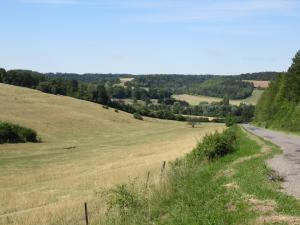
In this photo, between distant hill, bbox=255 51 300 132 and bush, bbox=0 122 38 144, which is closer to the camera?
distant hill, bbox=255 51 300 132

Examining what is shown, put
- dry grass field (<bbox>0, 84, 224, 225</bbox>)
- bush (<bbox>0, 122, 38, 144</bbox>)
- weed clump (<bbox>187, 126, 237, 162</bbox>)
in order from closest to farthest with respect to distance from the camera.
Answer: dry grass field (<bbox>0, 84, 224, 225</bbox>) < weed clump (<bbox>187, 126, 237, 162</bbox>) < bush (<bbox>0, 122, 38, 144</bbox>)

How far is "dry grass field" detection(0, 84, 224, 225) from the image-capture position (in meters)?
22.6

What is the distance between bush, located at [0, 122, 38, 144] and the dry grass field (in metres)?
2.81

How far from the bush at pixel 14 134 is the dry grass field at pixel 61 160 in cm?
281

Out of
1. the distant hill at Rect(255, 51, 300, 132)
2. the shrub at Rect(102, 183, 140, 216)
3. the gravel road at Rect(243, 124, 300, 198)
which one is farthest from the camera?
the distant hill at Rect(255, 51, 300, 132)

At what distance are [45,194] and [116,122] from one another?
8812cm

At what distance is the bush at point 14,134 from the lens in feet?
224

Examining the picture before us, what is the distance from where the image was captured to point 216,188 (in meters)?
17.2

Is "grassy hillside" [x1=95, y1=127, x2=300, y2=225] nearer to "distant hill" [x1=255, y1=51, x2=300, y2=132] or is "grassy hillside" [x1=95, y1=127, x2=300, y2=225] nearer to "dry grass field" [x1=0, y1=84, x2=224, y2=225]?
"dry grass field" [x1=0, y1=84, x2=224, y2=225]

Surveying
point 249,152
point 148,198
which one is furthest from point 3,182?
point 148,198

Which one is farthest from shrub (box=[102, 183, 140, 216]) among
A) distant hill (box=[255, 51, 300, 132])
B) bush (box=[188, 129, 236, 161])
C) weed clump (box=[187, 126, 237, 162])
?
A: distant hill (box=[255, 51, 300, 132])

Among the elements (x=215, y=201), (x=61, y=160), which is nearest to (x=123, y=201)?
(x=215, y=201)

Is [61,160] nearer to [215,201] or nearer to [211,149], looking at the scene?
[211,149]

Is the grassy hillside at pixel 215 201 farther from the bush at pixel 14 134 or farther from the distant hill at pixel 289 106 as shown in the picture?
the bush at pixel 14 134
